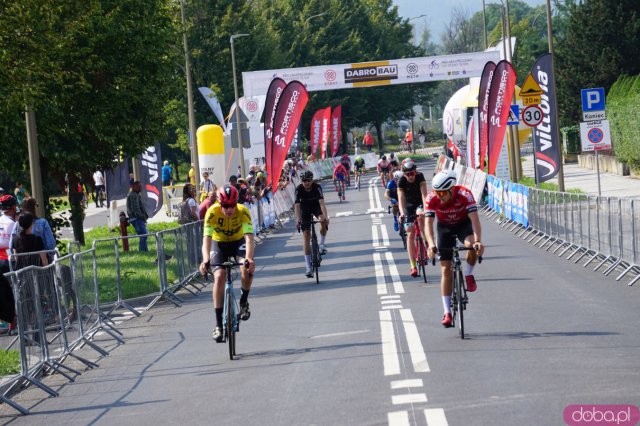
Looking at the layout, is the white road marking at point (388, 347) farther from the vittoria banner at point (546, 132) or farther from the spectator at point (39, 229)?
the vittoria banner at point (546, 132)

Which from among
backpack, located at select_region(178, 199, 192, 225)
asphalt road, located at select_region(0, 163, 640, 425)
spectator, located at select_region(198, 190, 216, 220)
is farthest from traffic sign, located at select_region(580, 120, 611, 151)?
spectator, located at select_region(198, 190, 216, 220)

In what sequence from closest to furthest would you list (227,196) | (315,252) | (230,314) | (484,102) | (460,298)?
1. (460,298)
2. (230,314)
3. (227,196)
4. (315,252)
5. (484,102)

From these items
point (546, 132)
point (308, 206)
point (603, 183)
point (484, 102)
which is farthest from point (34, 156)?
point (603, 183)

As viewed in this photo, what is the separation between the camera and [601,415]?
8.22 metres

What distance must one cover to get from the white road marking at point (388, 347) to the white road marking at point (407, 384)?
0.41 metres

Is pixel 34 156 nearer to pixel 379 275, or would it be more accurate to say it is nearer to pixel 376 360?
pixel 379 275

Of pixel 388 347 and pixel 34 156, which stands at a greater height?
pixel 34 156

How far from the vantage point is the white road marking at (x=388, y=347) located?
35.3 ft

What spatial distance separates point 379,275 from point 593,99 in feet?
32.1

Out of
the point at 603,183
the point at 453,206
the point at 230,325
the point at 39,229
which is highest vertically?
the point at 453,206

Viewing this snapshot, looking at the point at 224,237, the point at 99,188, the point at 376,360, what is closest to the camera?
the point at 376,360

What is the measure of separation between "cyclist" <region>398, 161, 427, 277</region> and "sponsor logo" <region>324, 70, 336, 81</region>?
38.2 m

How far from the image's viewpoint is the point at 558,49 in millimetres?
62094

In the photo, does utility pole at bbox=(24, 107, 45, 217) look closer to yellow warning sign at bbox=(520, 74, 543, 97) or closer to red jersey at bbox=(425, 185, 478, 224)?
red jersey at bbox=(425, 185, 478, 224)
